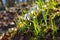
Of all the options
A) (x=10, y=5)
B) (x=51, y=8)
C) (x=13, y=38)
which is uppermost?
(x=51, y=8)

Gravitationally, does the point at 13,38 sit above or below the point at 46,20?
below

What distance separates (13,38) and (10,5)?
14.0ft

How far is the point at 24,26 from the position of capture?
191 cm

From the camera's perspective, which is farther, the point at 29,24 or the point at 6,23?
the point at 6,23

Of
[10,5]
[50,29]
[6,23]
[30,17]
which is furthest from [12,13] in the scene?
[50,29]

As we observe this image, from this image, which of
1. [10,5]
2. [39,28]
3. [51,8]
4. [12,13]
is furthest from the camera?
[10,5]

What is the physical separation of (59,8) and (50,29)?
0.37 metres

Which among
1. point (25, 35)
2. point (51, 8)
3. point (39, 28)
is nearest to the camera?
point (39, 28)

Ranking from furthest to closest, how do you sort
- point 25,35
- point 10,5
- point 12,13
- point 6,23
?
point 10,5 → point 12,13 → point 6,23 → point 25,35

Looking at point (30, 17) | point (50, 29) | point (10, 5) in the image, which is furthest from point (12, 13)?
point (50, 29)

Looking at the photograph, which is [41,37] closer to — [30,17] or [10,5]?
[30,17]

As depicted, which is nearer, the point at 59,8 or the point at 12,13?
the point at 59,8

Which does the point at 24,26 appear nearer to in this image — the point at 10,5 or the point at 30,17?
the point at 30,17

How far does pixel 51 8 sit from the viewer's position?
6.66 ft
